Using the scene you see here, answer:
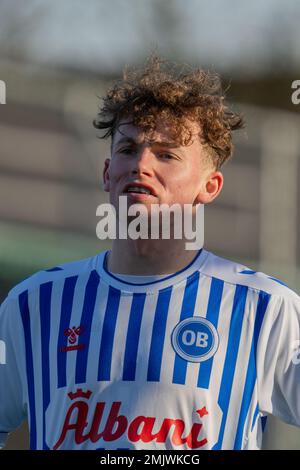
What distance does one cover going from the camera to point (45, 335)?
11.4 feet

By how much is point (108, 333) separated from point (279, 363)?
0.56 meters

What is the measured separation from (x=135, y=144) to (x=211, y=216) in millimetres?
3480

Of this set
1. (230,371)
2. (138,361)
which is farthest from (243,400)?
(138,361)

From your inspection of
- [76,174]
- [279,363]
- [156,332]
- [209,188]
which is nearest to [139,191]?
[209,188]

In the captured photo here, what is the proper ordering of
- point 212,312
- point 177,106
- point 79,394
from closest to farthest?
1. point 79,394
2. point 212,312
3. point 177,106

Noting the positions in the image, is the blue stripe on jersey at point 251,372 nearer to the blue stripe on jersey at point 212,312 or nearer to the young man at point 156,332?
the young man at point 156,332

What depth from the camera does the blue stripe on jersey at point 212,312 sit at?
10.9ft

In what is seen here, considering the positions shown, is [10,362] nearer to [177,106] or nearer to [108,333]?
[108,333]

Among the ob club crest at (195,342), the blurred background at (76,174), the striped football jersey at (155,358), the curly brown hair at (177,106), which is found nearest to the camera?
the striped football jersey at (155,358)

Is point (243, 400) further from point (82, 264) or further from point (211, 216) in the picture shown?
point (211, 216)

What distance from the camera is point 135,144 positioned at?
3.42m

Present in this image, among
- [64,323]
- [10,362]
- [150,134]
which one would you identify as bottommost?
[10,362]

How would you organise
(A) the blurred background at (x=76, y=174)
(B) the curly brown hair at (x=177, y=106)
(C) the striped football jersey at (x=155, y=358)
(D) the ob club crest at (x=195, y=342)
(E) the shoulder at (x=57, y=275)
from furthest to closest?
(A) the blurred background at (x=76, y=174)
(E) the shoulder at (x=57, y=275)
(B) the curly brown hair at (x=177, y=106)
(D) the ob club crest at (x=195, y=342)
(C) the striped football jersey at (x=155, y=358)

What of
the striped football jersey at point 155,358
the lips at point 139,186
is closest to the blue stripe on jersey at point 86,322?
the striped football jersey at point 155,358
